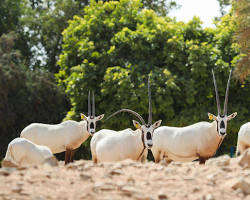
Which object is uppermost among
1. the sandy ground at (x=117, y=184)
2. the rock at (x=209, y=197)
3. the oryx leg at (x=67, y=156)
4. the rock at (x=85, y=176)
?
the rock at (x=85, y=176)

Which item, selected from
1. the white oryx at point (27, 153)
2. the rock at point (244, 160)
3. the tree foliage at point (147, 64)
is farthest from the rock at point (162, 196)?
the tree foliage at point (147, 64)

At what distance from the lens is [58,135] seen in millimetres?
12797

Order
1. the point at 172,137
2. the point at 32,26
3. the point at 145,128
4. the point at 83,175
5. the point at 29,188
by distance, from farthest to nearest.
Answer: the point at 32,26, the point at 172,137, the point at 145,128, the point at 83,175, the point at 29,188

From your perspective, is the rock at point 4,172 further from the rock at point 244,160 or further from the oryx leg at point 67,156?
the oryx leg at point 67,156

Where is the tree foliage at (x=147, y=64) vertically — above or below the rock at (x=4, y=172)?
above

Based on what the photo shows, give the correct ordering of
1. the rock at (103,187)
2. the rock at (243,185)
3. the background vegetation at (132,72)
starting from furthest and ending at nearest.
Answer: the background vegetation at (132,72)
the rock at (243,185)
the rock at (103,187)

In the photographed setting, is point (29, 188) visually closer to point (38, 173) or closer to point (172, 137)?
point (38, 173)

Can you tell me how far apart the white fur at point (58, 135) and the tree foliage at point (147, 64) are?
4.94 meters

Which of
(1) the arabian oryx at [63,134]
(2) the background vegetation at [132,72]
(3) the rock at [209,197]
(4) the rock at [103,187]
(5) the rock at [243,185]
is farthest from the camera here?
(2) the background vegetation at [132,72]

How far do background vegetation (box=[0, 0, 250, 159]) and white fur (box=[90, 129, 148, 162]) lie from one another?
21.3 feet

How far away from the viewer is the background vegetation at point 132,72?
17984 millimetres

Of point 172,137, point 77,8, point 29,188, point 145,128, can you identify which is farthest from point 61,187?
point 77,8

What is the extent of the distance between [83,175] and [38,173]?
0.53 metres

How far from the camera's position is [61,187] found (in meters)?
4.58
